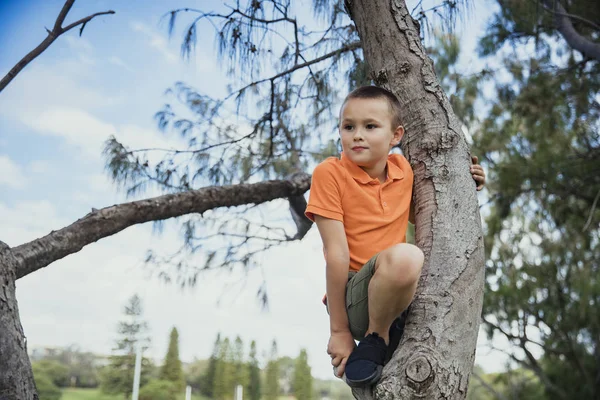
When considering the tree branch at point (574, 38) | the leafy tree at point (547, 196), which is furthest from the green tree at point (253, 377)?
the tree branch at point (574, 38)

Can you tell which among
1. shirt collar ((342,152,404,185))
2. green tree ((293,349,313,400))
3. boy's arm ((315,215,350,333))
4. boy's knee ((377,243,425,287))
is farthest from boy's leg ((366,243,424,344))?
green tree ((293,349,313,400))

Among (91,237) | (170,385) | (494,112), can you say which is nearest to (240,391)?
(170,385)

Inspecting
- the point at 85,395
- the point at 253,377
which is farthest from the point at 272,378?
the point at 85,395

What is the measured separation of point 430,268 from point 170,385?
56.0 feet

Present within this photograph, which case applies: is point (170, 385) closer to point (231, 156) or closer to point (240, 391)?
point (240, 391)

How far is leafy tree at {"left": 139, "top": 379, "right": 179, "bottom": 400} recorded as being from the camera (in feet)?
54.1

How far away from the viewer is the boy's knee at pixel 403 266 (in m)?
1.15

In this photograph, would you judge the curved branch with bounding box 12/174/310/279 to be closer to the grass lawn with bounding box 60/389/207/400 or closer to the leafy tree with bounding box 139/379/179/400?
the grass lawn with bounding box 60/389/207/400

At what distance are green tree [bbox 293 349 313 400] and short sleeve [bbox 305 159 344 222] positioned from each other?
17.9 m

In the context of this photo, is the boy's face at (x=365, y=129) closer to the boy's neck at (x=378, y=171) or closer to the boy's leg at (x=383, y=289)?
the boy's neck at (x=378, y=171)

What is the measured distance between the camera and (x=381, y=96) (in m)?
1.41

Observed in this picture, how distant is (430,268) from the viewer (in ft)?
4.14

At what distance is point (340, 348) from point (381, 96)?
590 millimetres

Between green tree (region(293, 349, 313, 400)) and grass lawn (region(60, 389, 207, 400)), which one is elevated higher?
green tree (region(293, 349, 313, 400))
